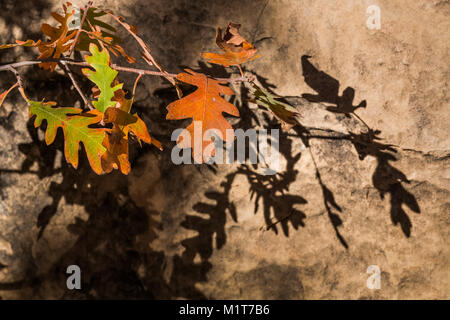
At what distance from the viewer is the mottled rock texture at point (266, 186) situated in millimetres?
1720

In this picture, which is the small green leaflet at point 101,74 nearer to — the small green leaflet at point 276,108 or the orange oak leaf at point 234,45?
the orange oak leaf at point 234,45

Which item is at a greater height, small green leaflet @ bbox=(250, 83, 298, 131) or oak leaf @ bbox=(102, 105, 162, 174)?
small green leaflet @ bbox=(250, 83, 298, 131)

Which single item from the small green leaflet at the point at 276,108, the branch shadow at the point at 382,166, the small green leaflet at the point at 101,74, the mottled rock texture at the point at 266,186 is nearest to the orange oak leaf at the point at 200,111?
the small green leaflet at the point at 276,108

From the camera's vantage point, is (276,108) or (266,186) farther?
(266,186)

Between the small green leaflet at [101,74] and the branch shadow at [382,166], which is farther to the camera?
the branch shadow at [382,166]

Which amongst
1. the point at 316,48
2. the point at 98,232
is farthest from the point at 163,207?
the point at 316,48

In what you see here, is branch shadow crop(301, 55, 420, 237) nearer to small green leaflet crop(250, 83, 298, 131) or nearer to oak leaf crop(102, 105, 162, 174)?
small green leaflet crop(250, 83, 298, 131)

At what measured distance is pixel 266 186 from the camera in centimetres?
174

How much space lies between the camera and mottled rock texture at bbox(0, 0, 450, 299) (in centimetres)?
172

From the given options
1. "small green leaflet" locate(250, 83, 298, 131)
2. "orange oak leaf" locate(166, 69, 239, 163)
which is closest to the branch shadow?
"small green leaflet" locate(250, 83, 298, 131)

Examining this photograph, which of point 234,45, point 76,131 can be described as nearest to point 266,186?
point 234,45

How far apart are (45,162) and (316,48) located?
1463mm

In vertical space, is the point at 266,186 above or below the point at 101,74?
below

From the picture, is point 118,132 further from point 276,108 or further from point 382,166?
point 382,166
